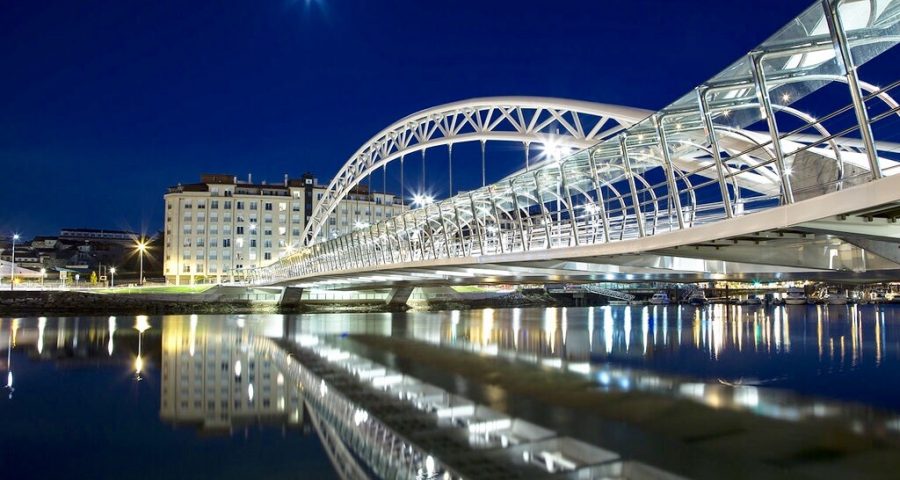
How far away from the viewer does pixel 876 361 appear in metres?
22.1

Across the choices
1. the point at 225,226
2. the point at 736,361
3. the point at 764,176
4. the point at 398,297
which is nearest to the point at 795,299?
the point at 398,297

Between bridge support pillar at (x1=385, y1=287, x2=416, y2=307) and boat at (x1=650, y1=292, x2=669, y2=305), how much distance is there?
145 feet

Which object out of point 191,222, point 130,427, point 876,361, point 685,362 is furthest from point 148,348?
point 191,222

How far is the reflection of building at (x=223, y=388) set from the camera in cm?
1388

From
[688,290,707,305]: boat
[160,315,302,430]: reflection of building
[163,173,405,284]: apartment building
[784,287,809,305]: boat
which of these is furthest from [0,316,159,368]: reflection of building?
[784,287,809,305]: boat

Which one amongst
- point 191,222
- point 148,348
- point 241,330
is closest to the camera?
point 148,348

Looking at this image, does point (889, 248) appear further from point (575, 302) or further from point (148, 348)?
point (575, 302)

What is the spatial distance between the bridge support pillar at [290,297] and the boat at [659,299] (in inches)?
2188

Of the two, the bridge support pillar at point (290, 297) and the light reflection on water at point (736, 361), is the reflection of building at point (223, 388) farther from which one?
the bridge support pillar at point (290, 297)

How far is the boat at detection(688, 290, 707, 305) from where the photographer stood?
94825mm

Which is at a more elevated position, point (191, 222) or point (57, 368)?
point (191, 222)

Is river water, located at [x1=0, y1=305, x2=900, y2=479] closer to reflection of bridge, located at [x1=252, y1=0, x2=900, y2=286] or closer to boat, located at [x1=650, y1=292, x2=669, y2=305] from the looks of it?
reflection of bridge, located at [x1=252, y1=0, x2=900, y2=286]

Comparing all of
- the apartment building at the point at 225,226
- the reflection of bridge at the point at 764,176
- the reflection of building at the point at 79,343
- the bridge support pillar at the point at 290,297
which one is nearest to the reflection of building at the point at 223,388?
the reflection of building at the point at 79,343

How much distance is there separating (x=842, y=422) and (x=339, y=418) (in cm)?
949
